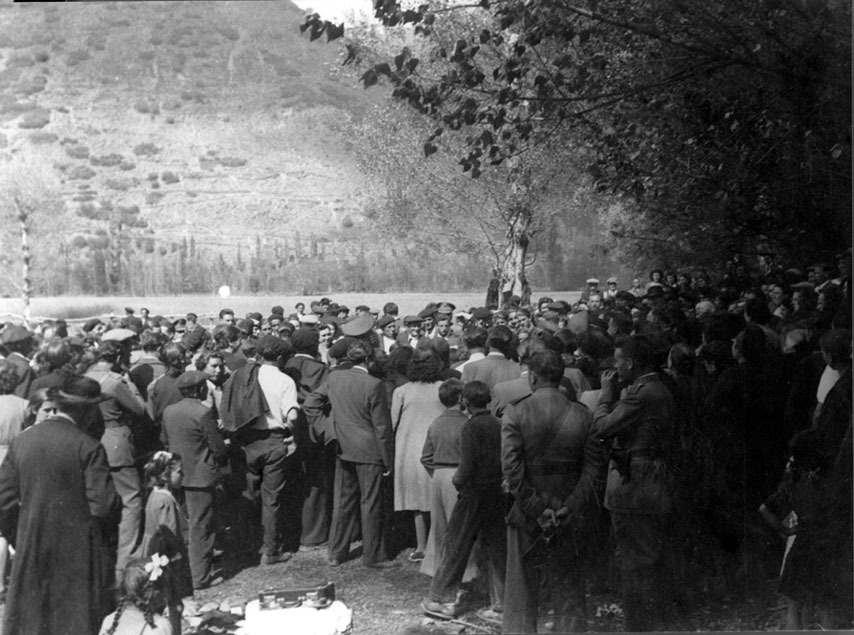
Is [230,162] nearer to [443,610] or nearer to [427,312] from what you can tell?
[427,312]

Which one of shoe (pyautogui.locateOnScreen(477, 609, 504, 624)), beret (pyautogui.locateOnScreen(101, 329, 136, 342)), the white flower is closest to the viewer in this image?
the white flower

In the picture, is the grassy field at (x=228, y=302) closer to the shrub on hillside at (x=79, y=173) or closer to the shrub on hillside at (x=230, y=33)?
the shrub on hillside at (x=79, y=173)

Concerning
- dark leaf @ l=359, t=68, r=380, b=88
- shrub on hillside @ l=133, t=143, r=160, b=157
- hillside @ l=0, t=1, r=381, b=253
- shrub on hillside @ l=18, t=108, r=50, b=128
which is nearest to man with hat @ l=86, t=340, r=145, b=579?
hillside @ l=0, t=1, r=381, b=253

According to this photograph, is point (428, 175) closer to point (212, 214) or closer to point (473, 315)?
point (473, 315)

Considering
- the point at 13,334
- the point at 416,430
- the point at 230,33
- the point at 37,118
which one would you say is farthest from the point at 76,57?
the point at 416,430

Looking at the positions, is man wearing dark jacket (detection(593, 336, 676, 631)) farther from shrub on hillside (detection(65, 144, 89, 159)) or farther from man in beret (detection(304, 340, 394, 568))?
shrub on hillside (detection(65, 144, 89, 159))
